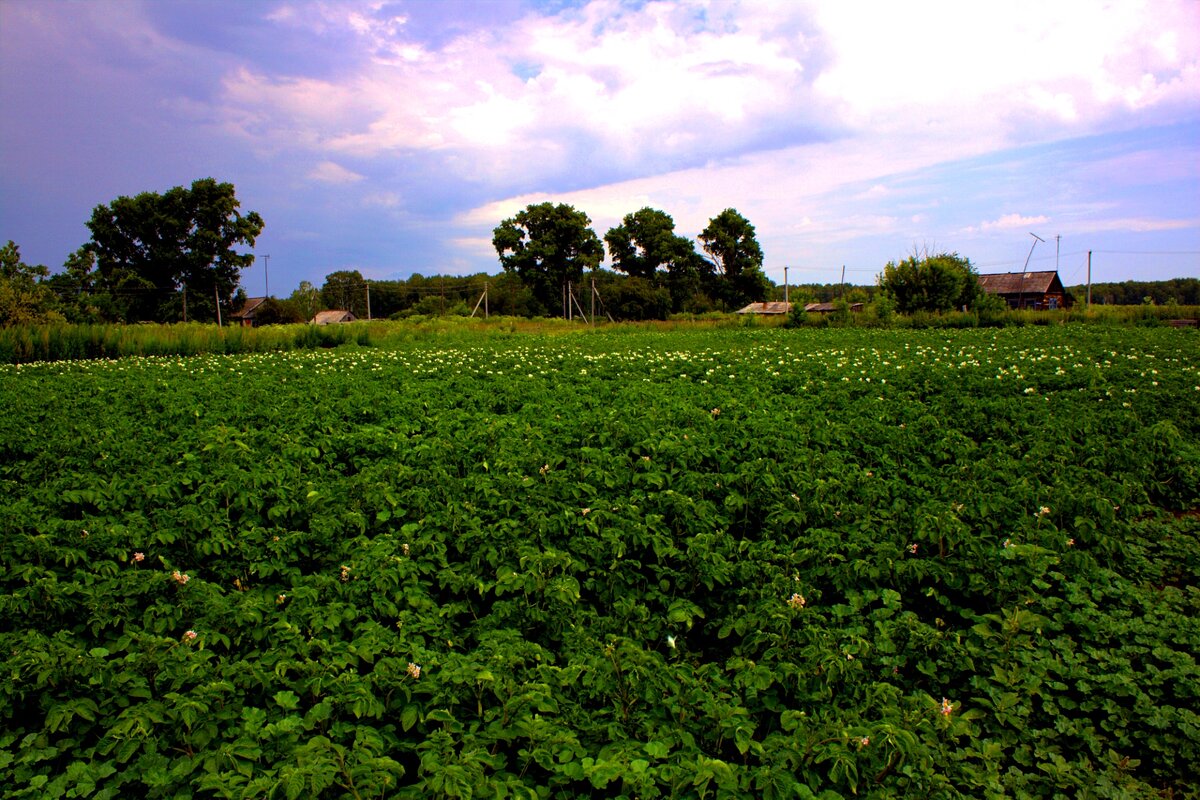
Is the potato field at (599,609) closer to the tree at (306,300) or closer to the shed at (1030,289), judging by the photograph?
the shed at (1030,289)

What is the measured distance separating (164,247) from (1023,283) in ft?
232

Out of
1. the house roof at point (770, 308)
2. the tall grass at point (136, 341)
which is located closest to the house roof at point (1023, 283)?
the house roof at point (770, 308)

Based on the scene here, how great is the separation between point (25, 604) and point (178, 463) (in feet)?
8.52

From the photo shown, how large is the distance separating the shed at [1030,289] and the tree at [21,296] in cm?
6752

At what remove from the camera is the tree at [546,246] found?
179 ft

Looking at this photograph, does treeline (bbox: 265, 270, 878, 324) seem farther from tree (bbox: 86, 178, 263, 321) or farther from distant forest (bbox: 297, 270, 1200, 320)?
tree (bbox: 86, 178, 263, 321)

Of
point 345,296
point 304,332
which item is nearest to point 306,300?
point 345,296

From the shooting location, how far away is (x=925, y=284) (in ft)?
129

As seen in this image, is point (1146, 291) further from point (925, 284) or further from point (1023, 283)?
Result: point (925, 284)

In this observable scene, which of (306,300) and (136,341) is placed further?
(306,300)

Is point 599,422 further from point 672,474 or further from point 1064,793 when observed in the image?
point 1064,793

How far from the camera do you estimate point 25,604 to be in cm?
360

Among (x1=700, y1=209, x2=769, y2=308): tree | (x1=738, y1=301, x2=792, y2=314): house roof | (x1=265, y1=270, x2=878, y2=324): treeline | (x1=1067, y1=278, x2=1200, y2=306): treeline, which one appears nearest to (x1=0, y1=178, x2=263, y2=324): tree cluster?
(x1=265, y1=270, x2=878, y2=324): treeline

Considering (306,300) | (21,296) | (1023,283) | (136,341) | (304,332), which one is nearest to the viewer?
(136,341)
